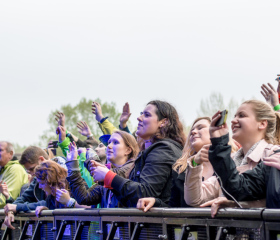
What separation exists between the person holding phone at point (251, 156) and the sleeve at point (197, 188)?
0.17 m

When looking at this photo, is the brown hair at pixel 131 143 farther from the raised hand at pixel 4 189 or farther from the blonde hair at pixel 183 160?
the raised hand at pixel 4 189

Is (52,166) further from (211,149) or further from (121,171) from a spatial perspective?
(211,149)

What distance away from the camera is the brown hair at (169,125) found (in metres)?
5.96

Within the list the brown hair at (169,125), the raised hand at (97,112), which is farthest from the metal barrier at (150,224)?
the raised hand at (97,112)

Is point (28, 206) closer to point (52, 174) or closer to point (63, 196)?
point (52, 174)

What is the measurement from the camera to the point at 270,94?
604cm

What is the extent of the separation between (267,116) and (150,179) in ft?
4.58

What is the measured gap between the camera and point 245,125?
14.7ft

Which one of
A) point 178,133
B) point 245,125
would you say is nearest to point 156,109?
point 178,133

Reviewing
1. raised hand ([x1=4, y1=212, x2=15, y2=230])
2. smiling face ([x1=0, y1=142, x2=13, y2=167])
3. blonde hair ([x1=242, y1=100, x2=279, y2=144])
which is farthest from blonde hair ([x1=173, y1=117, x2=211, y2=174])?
smiling face ([x1=0, y1=142, x2=13, y2=167])

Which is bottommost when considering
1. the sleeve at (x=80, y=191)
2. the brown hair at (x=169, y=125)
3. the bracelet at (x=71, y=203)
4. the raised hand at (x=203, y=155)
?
the bracelet at (x=71, y=203)

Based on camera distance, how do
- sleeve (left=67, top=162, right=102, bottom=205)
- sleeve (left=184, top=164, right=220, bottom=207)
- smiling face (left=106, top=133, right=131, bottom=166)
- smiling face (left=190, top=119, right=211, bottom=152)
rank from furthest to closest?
smiling face (left=106, top=133, right=131, bottom=166)
sleeve (left=67, top=162, right=102, bottom=205)
smiling face (left=190, top=119, right=211, bottom=152)
sleeve (left=184, top=164, right=220, bottom=207)

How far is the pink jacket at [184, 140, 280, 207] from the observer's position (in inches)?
172

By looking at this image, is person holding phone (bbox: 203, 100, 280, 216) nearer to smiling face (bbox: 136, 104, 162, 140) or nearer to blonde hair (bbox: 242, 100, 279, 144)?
blonde hair (bbox: 242, 100, 279, 144)
